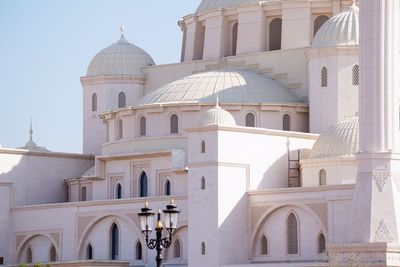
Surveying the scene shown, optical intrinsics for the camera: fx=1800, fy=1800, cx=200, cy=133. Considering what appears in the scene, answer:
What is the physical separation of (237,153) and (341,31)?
32.2 ft

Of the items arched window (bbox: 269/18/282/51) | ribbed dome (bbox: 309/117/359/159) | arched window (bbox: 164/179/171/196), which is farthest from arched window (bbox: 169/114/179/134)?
arched window (bbox: 269/18/282/51)

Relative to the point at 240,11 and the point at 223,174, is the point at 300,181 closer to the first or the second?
the point at 223,174

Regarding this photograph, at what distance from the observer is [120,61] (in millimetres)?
101688

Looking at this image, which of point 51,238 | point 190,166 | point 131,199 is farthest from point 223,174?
point 51,238

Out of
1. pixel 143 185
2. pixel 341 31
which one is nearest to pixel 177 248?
pixel 143 185

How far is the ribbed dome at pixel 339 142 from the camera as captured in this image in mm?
83500

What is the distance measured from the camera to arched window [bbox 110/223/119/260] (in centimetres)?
9138

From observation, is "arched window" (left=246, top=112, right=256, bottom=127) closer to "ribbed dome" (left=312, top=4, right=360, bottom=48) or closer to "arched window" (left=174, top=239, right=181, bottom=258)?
"ribbed dome" (left=312, top=4, right=360, bottom=48)

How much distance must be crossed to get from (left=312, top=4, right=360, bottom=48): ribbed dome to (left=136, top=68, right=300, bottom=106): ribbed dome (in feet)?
11.6

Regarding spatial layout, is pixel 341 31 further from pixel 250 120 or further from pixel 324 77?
pixel 250 120

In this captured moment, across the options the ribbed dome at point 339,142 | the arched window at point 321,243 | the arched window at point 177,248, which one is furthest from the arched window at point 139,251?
the arched window at point 321,243

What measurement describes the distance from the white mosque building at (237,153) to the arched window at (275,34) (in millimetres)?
77

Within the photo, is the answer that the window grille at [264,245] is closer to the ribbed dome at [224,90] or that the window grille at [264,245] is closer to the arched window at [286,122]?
the arched window at [286,122]

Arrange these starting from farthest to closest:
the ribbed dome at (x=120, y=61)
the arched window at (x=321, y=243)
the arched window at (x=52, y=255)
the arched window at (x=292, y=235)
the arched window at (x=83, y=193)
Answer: the ribbed dome at (x=120, y=61) < the arched window at (x=83, y=193) < the arched window at (x=52, y=255) < the arched window at (x=292, y=235) < the arched window at (x=321, y=243)
